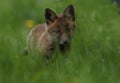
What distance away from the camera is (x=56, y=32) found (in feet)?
30.5

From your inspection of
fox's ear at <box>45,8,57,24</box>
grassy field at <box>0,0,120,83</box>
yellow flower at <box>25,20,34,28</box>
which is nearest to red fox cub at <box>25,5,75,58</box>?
fox's ear at <box>45,8,57,24</box>

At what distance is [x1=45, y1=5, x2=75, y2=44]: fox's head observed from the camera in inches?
360

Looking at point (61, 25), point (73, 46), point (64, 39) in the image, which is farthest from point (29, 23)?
point (64, 39)

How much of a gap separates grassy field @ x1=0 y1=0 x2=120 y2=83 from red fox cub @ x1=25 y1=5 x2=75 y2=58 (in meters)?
0.24

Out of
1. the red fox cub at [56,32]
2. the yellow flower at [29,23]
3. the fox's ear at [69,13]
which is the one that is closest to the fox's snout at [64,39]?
the red fox cub at [56,32]

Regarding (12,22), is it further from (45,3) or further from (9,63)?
(9,63)

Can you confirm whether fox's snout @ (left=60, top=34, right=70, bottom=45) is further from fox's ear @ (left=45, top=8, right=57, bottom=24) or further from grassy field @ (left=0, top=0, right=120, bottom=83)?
fox's ear @ (left=45, top=8, right=57, bottom=24)

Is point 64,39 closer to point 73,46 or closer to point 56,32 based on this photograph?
point 56,32

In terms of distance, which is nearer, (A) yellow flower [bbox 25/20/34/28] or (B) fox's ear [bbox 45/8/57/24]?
(B) fox's ear [bbox 45/8/57/24]

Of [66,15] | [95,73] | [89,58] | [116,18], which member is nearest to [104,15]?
[116,18]

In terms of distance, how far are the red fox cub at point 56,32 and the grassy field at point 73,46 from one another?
242 mm

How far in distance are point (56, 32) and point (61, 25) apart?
14 cm

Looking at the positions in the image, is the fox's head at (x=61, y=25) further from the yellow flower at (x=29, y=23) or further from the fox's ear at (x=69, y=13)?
the yellow flower at (x=29, y=23)

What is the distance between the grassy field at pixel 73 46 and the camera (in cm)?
738
